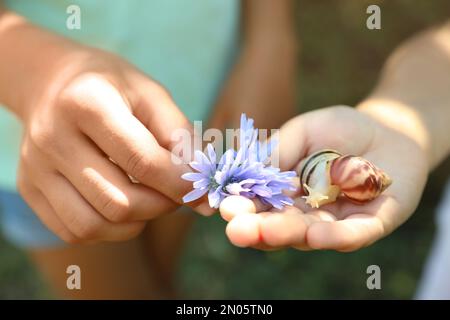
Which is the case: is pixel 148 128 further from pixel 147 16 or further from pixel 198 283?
pixel 198 283

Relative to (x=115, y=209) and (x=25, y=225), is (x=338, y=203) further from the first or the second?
(x=25, y=225)

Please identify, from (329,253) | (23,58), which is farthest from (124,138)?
(329,253)

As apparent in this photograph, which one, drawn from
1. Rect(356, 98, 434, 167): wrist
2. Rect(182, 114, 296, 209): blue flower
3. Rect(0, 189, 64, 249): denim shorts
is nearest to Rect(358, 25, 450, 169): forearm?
Rect(356, 98, 434, 167): wrist

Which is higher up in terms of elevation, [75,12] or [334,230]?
[75,12]

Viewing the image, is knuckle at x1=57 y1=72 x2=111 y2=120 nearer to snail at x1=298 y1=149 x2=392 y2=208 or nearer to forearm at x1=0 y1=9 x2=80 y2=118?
forearm at x1=0 y1=9 x2=80 y2=118

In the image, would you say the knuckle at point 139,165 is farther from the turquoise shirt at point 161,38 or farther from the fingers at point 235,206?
the turquoise shirt at point 161,38

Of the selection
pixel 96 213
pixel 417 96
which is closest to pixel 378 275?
pixel 417 96

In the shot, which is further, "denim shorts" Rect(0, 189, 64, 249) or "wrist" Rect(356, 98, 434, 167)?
"denim shorts" Rect(0, 189, 64, 249)
